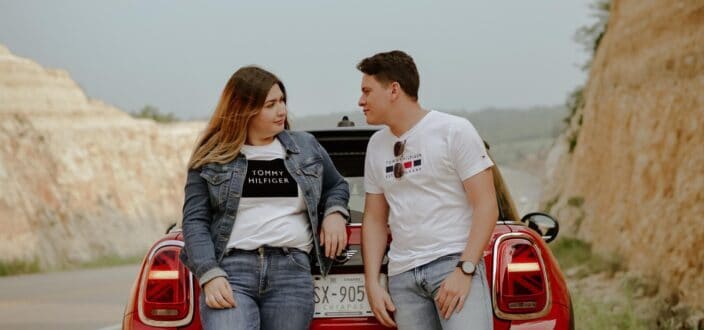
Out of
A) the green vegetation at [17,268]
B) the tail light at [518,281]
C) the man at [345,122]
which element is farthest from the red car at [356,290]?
the green vegetation at [17,268]

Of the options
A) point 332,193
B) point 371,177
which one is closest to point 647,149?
point 332,193

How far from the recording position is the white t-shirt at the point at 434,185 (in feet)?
13.9

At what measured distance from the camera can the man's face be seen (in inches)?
169

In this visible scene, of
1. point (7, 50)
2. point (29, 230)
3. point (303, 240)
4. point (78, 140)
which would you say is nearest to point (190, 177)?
point (303, 240)

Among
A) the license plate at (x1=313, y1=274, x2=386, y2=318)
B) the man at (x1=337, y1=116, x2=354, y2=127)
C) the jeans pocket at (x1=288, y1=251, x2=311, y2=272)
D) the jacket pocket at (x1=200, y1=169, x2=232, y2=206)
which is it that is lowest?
the license plate at (x1=313, y1=274, x2=386, y2=318)

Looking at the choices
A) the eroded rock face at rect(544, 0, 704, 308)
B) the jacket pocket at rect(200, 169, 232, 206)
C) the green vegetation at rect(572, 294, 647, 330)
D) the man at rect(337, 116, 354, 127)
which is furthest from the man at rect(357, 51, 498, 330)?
the eroded rock face at rect(544, 0, 704, 308)

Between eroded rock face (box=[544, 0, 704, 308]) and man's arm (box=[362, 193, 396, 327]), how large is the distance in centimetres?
667

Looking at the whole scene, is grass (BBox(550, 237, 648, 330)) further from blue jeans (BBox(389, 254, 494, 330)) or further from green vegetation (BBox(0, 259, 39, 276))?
green vegetation (BBox(0, 259, 39, 276))

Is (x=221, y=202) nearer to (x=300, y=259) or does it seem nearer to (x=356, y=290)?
(x=300, y=259)

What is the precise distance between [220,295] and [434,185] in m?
0.88

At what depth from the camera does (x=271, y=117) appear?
4.44 metres

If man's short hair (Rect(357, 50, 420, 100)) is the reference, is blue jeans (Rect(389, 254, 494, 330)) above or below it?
below

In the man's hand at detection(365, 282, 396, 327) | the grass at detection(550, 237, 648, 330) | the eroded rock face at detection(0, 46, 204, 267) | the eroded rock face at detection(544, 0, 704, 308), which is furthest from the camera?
the eroded rock face at detection(0, 46, 204, 267)

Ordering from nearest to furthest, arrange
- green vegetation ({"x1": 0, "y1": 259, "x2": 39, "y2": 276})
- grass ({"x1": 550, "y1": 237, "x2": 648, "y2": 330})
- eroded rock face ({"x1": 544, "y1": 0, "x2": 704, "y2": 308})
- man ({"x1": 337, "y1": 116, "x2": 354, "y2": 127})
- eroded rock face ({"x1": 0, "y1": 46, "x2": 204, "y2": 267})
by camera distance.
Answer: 1. man ({"x1": 337, "y1": 116, "x2": 354, "y2": 127})
2. grass ({"x1": 550, "y1": 237, "x2": 648, "y2": 330})
3. eroded rock face ({"x1": 544, "y1": 0, "x2": 704, "y2": 308})
4. green vegetation ({"x1": 0, "y1": 259, "x2": 39, "y2": 276})
5. eroded rock face ({"x1": 0, "y1": 46, "x2": 204, "y2": 267})
